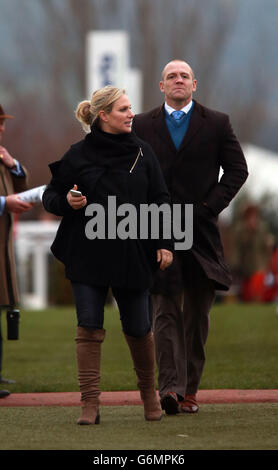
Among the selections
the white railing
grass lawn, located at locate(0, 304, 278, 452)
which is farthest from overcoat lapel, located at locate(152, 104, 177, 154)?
the white railing

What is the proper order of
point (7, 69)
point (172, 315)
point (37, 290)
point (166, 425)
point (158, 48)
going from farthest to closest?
point (7, 69) → point (158, 48) → point (37, 290) → point (172, 315) → point (166, 425)

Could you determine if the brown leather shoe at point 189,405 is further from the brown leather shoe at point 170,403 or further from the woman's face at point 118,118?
the woman's face at point 118,118

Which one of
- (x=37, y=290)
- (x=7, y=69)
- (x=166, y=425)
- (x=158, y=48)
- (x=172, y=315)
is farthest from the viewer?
(x=7, y=69)

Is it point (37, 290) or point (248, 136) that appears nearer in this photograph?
point (37, 290)

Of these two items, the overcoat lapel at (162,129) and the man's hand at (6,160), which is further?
the man's hand at (6,160)

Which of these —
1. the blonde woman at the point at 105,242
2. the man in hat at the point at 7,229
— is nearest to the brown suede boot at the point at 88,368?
the blonde woman at the point at 105,242

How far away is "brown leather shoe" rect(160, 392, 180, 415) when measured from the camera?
6.90 meters

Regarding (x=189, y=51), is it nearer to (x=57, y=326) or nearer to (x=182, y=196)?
(x=57, y=326)

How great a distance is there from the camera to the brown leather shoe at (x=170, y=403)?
6.90 meters

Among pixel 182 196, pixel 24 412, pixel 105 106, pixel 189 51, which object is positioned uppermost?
pixel 105 106

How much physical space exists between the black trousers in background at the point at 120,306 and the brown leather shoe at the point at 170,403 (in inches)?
19.5

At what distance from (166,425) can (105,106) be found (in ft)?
5.94

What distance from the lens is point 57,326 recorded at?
14.9 metres

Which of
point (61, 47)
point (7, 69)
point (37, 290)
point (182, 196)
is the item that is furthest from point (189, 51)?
point (182, 196)
